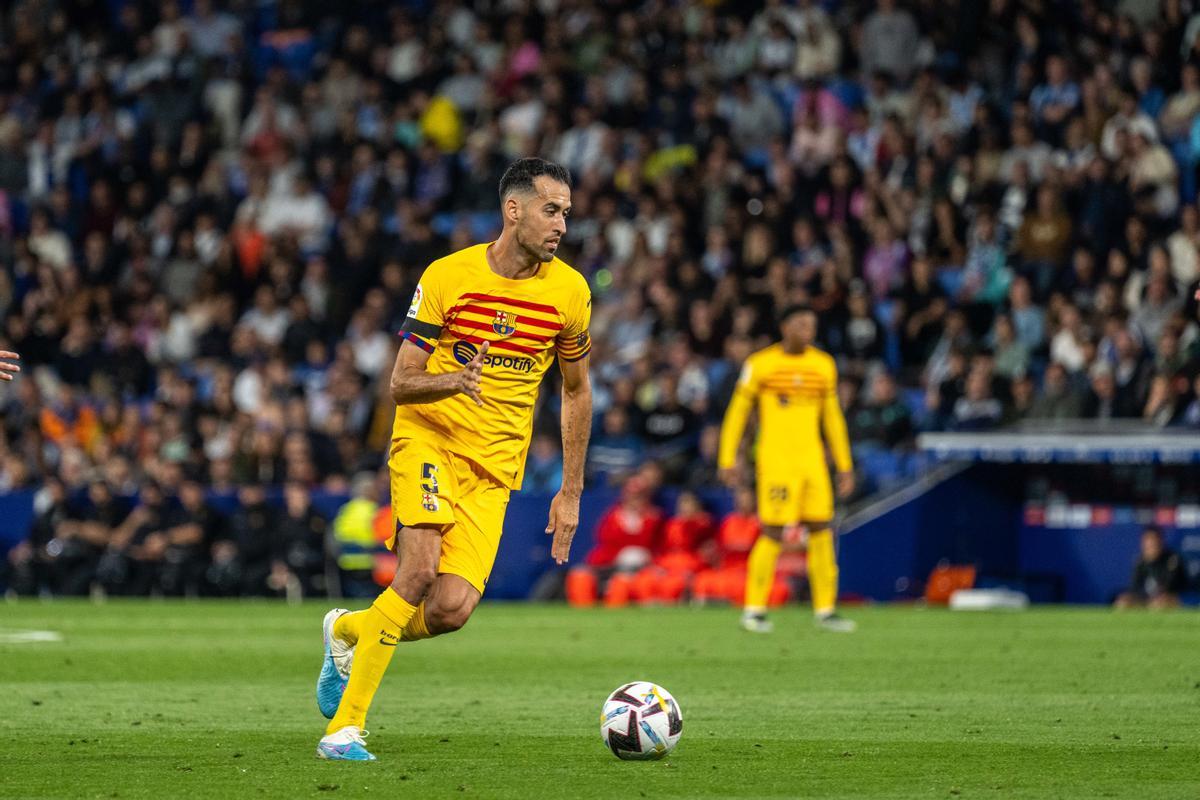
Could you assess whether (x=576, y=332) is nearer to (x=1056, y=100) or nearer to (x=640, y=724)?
(x=640, y=724)

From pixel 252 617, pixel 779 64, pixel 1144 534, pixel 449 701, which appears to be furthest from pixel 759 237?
pixel 449 701

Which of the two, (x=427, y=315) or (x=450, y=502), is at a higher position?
(x=427, y=315)

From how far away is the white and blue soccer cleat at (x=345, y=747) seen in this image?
7562 mm

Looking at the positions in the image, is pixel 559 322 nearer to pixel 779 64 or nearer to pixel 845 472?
pixel 845 472

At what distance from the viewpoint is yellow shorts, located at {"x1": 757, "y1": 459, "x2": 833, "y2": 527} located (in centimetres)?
1647

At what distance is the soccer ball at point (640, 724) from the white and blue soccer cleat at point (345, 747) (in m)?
0.93

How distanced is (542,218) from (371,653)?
6.07ft

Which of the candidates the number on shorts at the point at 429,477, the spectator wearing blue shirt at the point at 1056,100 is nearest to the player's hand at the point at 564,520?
the number on shorts at the point at 429,477

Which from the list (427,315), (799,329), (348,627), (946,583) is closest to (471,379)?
(427,315)

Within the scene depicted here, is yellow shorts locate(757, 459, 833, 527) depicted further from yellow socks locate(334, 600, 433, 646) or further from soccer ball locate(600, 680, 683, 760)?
soccer ball locate(600, 680, 683, 760)

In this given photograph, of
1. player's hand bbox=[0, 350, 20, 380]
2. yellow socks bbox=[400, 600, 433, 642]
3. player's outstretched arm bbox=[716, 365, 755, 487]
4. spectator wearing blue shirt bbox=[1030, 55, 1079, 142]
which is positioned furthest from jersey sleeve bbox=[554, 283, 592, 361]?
spectator wearing blue shirt bbox=[1030, 55, 1079, 142]

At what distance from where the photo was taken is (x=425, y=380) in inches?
302

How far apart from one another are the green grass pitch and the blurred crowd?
17.2ft

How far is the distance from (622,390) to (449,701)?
1232 centimetres
